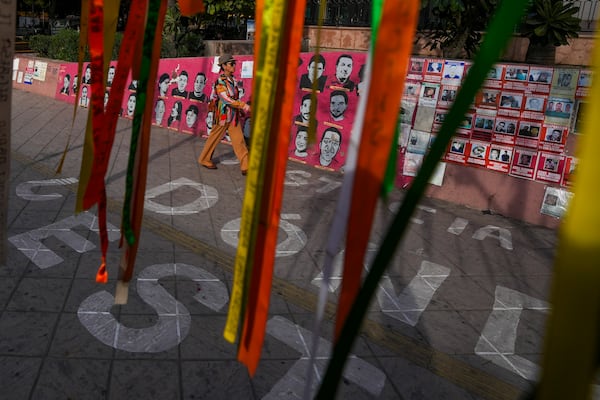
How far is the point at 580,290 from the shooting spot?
2.82 ft

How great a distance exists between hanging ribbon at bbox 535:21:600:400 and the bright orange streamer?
510 millimetres

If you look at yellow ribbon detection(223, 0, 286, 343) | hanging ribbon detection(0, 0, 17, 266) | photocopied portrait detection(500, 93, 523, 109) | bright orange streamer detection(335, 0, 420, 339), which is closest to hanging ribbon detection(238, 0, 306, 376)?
yellow ribbon detection(223, 0, 286, 343)

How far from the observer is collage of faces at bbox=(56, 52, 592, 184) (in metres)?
7.02

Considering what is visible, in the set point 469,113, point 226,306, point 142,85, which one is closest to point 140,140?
point 142,85

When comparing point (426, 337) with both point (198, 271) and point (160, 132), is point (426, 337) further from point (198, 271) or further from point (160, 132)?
point (160, 132)

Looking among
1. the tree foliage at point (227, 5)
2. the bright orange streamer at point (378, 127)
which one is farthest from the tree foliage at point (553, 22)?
the bright orange streamer at point (378, 127)

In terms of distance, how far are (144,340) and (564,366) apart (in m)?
3.57

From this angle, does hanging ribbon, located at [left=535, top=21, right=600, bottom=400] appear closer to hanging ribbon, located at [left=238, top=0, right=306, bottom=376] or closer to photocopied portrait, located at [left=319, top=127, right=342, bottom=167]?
hanging ribbon, located at [left=238, top=0, right=306, bottom=376]

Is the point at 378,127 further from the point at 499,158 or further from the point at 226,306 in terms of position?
the point at 499,158

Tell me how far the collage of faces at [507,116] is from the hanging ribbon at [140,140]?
5220 millimetres

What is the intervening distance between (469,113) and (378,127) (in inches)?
278

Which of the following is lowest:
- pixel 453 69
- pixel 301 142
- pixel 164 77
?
pixel 301 142

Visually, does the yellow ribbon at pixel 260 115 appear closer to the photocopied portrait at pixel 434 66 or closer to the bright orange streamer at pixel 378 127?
the bright orange streamer at pixel 378 127

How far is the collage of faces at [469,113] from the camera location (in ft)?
23.0
